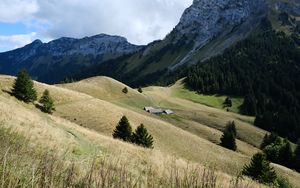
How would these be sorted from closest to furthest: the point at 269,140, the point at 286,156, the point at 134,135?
1. the point at 134,135
2. the point at 286,156
3. the point at 269,140

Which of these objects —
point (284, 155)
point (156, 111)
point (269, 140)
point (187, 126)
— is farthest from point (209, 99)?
point (284, 155)

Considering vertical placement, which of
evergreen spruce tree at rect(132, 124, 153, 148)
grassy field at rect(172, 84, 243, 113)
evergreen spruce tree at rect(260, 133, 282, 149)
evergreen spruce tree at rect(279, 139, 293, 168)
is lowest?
evergreen spruce tree at rect(132, 124, 153, 148)

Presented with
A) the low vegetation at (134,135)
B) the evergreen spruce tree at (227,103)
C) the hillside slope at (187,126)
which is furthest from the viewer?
the evergreen spruce tree at (227,103)

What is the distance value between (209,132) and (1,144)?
97731 millimetres

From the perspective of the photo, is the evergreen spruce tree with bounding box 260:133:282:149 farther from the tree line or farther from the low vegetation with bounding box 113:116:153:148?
the tree line

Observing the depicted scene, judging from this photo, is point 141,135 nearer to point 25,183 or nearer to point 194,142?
point 194,142

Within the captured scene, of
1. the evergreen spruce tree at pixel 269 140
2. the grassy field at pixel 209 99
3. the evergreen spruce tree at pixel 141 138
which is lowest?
the evergreen spruce tree at pixel 141 138

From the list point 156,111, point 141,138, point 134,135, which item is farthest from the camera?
point 156,111

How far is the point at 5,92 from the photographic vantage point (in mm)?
70312

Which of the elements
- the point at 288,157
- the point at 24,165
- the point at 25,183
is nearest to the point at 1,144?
the point at 24,165

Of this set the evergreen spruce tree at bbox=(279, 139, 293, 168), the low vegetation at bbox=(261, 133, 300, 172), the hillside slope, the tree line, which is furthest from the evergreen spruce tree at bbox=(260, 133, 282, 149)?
the tree line

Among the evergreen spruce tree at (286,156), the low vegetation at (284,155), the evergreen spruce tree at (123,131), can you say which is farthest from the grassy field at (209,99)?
the evergreen spruce tree at (123,131)

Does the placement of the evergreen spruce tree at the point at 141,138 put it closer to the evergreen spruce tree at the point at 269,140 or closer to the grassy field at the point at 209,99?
the evergreen spruce tree at the point at 269,140

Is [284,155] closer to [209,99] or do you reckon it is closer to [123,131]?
[123,131]
